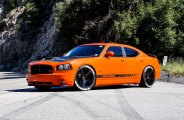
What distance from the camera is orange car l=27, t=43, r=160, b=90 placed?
13562 millimetres

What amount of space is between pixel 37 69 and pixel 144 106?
14.7 ft

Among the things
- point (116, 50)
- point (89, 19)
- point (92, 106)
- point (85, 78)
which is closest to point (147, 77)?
point (116, 50)

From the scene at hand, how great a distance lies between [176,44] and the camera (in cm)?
2827

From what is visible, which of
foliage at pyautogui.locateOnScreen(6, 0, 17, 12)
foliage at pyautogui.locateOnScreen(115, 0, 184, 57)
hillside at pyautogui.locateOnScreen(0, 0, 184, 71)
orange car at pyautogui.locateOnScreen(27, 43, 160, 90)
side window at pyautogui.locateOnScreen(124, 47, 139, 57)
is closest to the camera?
orange car at pyautogui.locateOnScreen(27, 43, 160, 90)

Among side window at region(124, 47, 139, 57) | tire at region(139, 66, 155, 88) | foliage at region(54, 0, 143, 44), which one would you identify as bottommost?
tire at region(139, 66, 155, 88)

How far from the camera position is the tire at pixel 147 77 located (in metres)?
15.9

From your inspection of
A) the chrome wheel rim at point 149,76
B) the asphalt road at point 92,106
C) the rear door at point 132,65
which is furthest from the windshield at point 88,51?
the chrome wheel rim at point 149,76

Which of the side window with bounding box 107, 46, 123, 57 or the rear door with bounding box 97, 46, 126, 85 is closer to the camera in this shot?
the rear door with bounding box 97, 46, 126, 85

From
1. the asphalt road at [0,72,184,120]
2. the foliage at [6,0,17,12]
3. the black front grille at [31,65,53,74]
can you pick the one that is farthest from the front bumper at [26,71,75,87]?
the foliage at [6,0,17,12]

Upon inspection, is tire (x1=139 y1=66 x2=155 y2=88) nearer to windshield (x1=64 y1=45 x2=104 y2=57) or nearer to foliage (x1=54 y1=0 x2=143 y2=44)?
windshield (x1=64 y1=45 x2=104 y2=57)

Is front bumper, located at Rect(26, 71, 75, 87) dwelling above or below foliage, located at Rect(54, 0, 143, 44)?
below

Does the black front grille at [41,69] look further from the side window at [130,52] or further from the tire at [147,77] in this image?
the tire at [147,77]

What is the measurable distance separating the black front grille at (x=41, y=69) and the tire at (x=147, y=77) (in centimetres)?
356

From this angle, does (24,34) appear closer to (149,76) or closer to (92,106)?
(149,76)
